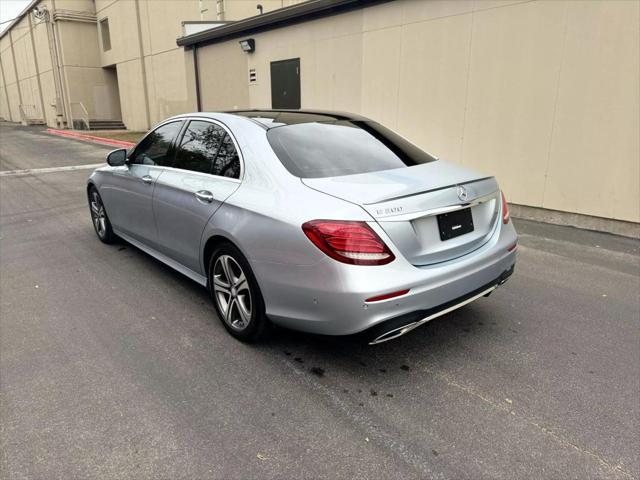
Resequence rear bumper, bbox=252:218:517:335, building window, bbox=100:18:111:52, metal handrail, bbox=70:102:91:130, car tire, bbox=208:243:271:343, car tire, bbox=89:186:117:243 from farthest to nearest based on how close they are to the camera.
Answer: metal handrail, bbox=70:102:91:130 < building window, bbox=100:18:111:52 < car tire, bbox=89:186:117:243 < car tire, bbox=208:243:271:343 < rear bumper, bbox=252:218:517:335

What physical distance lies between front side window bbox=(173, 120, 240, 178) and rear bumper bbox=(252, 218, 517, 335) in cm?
89

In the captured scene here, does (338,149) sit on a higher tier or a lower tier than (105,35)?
lower

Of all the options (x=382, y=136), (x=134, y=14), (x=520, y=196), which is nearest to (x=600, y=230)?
(x=520, y=196)

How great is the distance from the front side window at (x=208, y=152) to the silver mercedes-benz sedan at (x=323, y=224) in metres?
0.01

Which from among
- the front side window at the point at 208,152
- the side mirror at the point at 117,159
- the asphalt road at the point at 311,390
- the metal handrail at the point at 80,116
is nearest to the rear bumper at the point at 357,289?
the asphalt road at the point at 311,390

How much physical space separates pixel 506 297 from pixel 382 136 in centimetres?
178

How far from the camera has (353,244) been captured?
2.62 m

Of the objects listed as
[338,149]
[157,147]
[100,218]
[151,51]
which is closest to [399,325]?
[338,149]

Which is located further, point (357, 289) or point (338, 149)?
point (338, 149)

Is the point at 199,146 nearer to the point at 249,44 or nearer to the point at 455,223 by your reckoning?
the point at 455,223

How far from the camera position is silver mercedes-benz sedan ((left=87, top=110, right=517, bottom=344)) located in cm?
265

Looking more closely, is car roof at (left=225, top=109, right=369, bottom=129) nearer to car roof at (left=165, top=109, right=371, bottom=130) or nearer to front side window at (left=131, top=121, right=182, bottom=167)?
car roof at (left=165, top=109, right=371, bottom=130)

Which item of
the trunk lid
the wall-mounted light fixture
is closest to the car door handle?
the trunk lid

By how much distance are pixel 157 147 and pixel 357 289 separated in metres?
2.84
